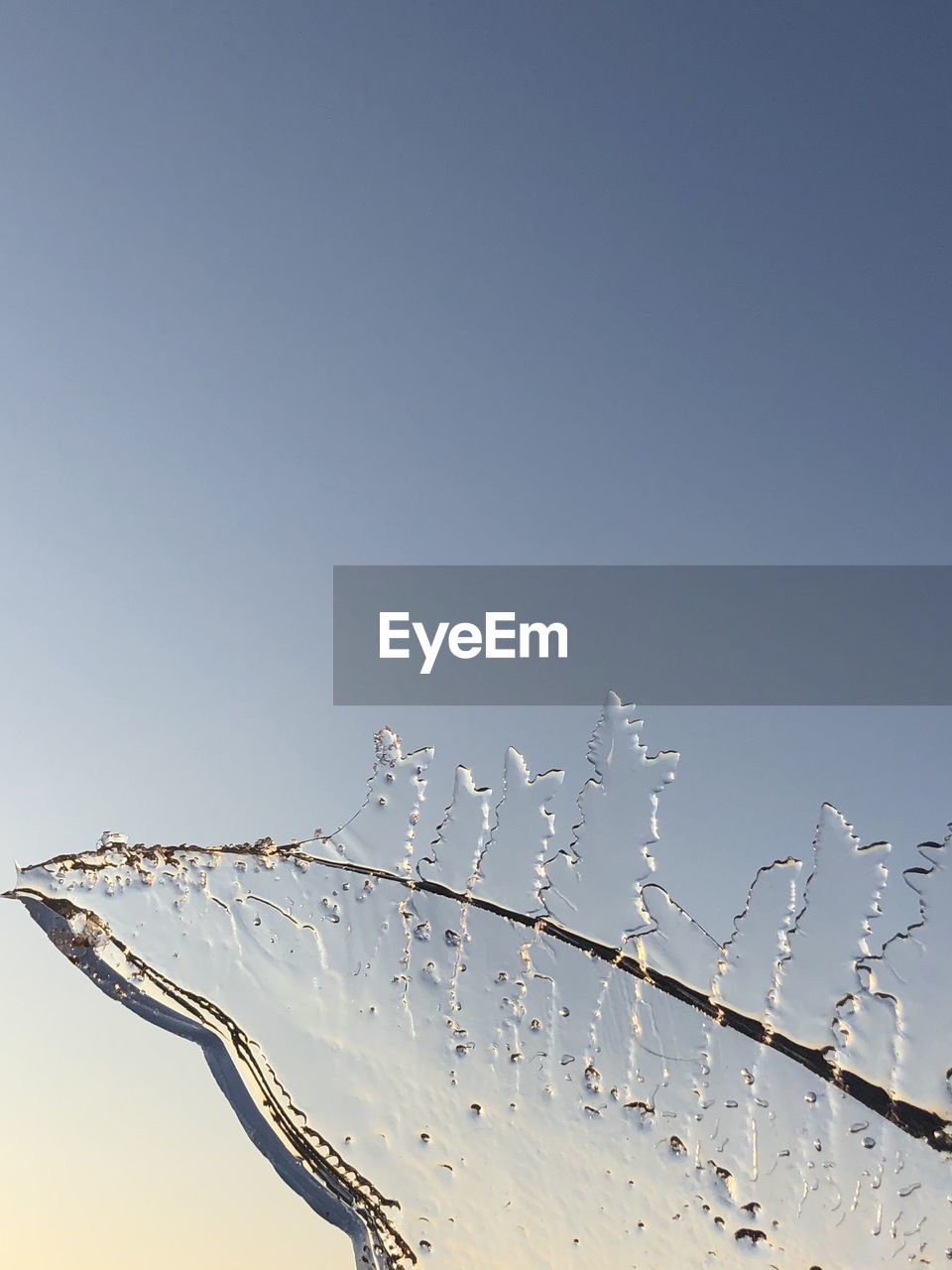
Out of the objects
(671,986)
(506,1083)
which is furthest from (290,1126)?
(671,986)

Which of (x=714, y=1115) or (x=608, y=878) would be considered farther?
(x=608, y=878)

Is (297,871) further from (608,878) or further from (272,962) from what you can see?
(608,878)

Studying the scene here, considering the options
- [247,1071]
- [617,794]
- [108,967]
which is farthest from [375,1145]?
[617,794]

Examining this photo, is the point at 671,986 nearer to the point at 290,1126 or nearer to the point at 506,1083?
the point at 506,1083

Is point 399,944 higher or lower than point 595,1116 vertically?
higher

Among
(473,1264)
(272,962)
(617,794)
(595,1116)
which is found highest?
(617,794)

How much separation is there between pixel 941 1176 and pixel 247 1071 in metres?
0.48

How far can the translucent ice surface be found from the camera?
2.45 ft

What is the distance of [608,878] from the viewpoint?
0.86 m

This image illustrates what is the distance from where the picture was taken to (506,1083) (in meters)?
0.75

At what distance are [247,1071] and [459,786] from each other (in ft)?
0.85

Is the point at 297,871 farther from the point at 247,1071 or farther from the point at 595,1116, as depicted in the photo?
the point at 595,1116

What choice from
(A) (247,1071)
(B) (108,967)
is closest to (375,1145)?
(A) (247,1071)

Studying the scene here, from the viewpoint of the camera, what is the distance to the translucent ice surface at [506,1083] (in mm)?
747
